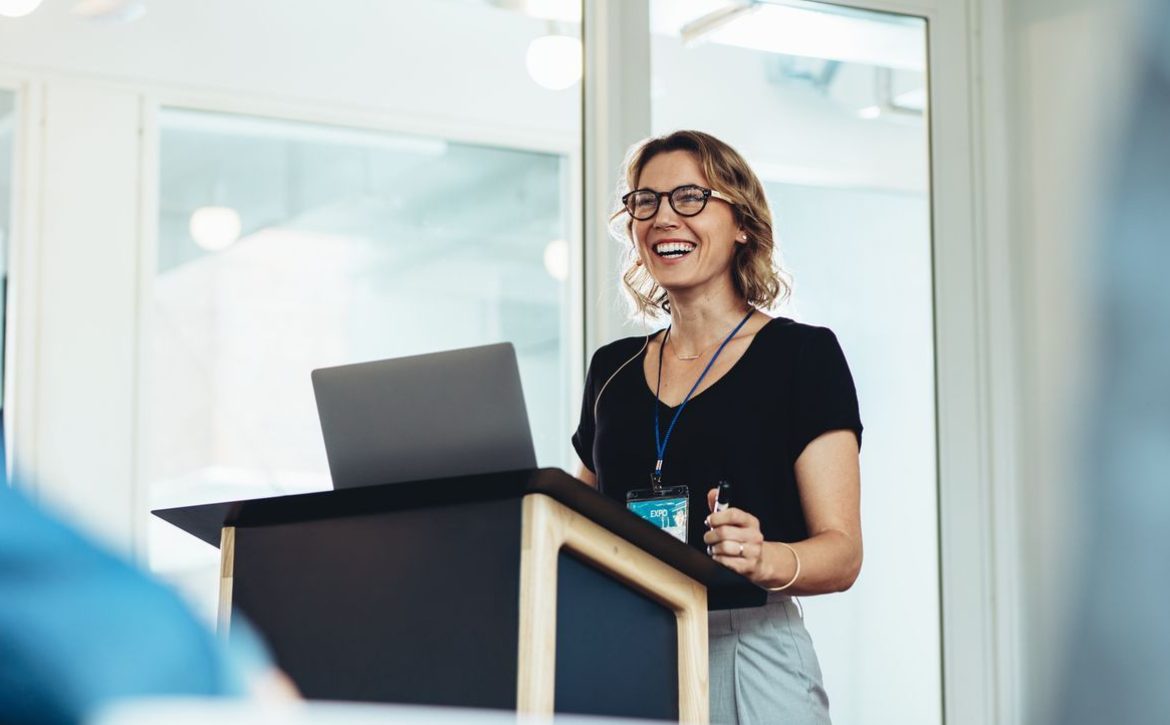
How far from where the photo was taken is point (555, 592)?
1.28 m

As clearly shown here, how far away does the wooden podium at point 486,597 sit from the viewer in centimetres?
127

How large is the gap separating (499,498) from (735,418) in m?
0.78

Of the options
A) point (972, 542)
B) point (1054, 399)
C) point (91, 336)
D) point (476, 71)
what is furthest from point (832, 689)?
point (91, 336)

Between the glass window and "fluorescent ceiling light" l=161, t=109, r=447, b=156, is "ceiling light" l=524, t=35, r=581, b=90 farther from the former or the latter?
"fluorescent ceiling light" l=161, t=109, r=447, b=156

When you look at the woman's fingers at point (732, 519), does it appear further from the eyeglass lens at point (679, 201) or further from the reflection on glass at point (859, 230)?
the reflection on glass at point (859, 230)

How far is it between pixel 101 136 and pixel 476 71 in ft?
3.28

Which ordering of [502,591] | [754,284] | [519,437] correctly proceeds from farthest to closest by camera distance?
1. [754,284]
2. [519,437]
3. [502,591]

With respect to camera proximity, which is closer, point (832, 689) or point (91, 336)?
point (832, 689)

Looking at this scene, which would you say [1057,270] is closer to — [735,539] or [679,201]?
[679,201]

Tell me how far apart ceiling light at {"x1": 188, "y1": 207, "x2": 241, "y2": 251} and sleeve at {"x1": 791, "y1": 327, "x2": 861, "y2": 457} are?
2176mm

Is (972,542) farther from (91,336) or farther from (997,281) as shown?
(91,336)

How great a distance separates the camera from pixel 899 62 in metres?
3.70

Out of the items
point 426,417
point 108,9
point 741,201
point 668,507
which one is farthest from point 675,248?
point 108,9

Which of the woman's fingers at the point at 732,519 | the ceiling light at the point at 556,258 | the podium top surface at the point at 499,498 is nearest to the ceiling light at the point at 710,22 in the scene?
the ceiling light at the point at 556,258
